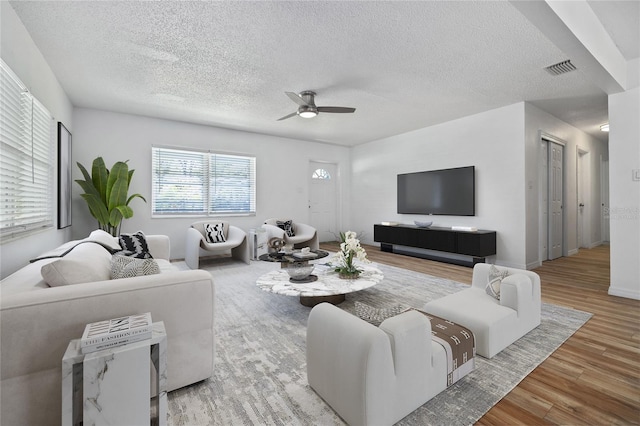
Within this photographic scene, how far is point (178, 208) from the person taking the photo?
5559 mm

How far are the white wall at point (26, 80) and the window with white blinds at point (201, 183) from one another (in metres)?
1.84

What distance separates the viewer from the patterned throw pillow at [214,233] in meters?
5.16

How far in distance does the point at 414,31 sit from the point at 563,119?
4667 mm

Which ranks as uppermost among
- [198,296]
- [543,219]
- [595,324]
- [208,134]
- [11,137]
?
[208,134]

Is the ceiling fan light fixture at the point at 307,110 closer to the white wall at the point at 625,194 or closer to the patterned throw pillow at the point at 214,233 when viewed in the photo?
the patterned throw pillow at the point at 214,233

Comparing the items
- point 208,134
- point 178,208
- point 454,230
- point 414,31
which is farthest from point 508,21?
point 178,208

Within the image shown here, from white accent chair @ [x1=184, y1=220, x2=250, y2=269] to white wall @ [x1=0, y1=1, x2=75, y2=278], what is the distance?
164cm

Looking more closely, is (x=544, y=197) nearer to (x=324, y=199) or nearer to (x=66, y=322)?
(x=324, y=199)

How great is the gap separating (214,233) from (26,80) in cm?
320

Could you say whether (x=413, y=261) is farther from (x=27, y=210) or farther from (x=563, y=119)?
(x=27, y=210)

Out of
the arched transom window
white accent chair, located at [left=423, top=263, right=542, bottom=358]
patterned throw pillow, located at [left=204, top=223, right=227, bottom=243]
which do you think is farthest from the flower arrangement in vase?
the arched transom window

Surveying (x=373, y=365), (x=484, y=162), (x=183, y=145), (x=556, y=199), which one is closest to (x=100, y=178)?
(x=183, y=145)

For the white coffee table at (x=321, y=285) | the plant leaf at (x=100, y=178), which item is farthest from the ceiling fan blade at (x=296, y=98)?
the plant leaf at (x=100, y=178)

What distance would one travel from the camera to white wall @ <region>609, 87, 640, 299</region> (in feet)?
10.4
